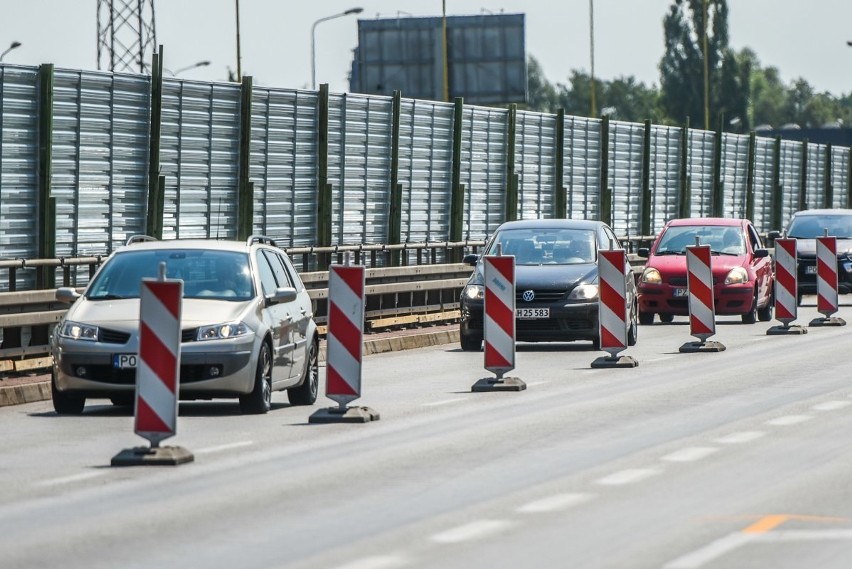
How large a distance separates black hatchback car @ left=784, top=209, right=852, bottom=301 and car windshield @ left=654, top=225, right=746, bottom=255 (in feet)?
14.3

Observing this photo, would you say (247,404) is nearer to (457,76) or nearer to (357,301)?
(357,301)

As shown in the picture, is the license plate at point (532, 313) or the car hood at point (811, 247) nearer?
the license plate at point (532, 313)

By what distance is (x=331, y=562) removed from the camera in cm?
896

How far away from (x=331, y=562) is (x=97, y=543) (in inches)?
50.4

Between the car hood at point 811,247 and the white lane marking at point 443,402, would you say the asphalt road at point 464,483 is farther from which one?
the car hood at point 811,247

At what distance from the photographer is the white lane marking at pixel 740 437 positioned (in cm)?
1403

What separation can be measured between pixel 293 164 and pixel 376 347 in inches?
185

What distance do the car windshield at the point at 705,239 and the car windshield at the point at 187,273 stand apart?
1521cm

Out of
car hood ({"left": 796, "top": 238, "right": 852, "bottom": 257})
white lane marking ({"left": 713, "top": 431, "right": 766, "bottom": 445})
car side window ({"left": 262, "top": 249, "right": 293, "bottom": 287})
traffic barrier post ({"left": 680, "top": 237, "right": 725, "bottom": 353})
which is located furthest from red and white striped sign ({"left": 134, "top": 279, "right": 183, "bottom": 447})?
car hood ({"left": 796, "top": 238, "right": 852, "bottom": 257})

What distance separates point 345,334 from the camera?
53.6ft

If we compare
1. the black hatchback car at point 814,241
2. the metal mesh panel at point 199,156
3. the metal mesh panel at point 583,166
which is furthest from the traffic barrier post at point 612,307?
the metal mesh panel at point 583,166

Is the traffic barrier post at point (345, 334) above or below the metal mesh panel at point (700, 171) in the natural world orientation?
below

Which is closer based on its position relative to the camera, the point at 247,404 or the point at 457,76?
the point at 247,404

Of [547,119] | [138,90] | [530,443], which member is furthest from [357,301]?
[547,119]
